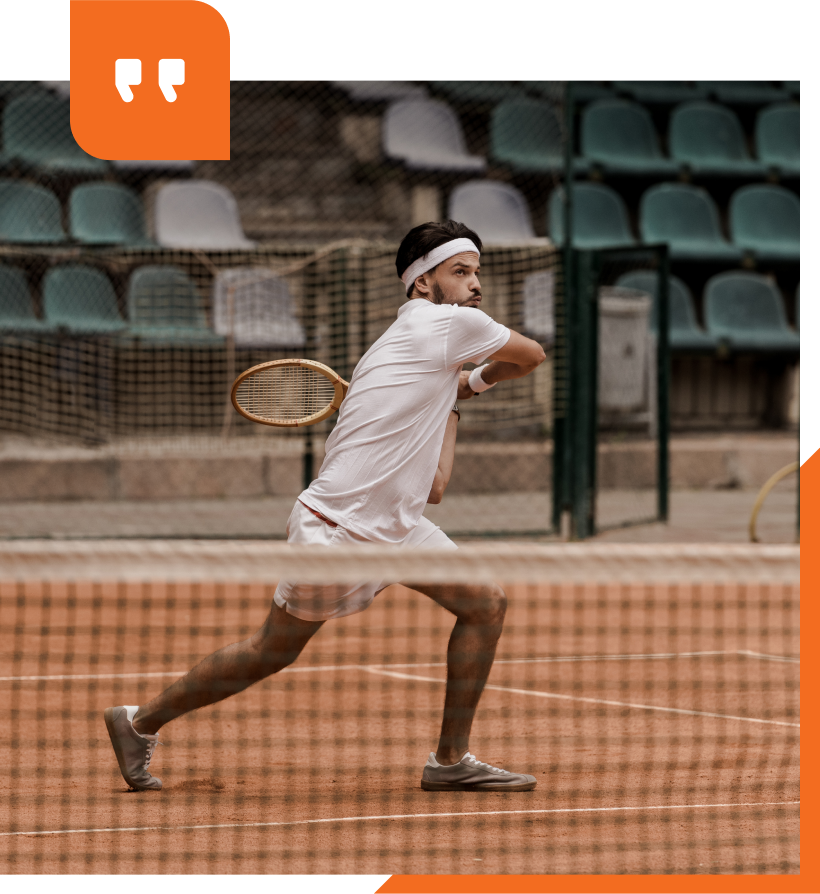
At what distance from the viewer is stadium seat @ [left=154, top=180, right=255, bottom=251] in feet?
46.6

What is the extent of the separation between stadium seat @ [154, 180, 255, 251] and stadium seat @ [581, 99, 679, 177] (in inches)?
203

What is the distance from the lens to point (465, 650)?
4.01m

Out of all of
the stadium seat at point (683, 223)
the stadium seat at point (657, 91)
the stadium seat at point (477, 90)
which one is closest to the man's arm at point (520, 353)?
the stadium seat at point (683, 223)

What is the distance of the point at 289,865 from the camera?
337 centimetres

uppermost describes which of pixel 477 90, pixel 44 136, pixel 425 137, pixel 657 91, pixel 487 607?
pixel 657 91

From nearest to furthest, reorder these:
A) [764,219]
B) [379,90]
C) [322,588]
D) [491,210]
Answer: [322,588] → [491,210] → [379,90] → [764,219]

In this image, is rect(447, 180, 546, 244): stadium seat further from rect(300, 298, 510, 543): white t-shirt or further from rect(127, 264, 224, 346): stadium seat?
rect(300, 298, 510, 543): white t-shirt

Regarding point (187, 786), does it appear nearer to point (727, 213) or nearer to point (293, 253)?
point (293, 253)

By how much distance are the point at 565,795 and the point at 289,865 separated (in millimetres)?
999

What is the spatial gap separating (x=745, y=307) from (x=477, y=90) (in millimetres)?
4166

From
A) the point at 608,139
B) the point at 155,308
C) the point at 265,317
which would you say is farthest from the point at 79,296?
the point at 608,139

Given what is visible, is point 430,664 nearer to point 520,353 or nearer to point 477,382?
point 477,382

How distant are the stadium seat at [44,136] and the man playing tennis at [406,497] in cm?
1147

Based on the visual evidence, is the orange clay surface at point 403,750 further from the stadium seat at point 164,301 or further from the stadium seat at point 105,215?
the stadium seat at point 105,215
